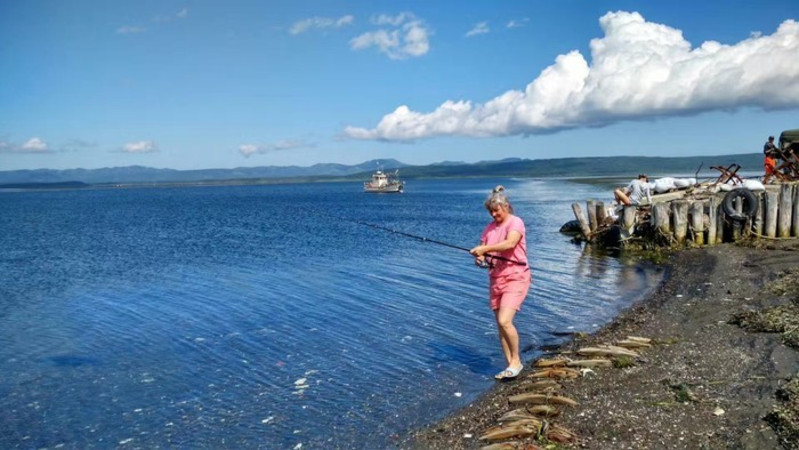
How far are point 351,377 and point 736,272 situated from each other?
39.7 ft

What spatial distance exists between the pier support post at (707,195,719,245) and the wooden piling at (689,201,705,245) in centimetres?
20

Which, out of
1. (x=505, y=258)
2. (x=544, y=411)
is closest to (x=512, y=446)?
(x=544, y=411)

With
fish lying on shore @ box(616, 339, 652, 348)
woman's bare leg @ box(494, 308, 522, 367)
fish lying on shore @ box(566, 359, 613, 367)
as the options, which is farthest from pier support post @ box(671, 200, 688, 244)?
woman's bare leg @ box(494, 308, 522, 367)

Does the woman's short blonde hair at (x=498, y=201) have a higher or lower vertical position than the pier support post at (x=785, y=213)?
higher

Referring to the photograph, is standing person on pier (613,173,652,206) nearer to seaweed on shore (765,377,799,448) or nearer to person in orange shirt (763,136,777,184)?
person in orange shirt (763,136,777,184)

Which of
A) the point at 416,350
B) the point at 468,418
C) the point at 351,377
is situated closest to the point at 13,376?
the point at 351,377

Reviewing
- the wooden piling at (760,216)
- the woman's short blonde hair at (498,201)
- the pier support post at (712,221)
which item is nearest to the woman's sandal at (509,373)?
the woman's short blonde hair at (498,201)

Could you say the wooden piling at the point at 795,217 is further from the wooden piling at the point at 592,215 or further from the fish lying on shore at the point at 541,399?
the fish lying on shore at the point at 541,399

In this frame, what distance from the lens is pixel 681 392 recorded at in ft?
25.6

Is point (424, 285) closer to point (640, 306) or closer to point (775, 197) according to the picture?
point (640, 306)

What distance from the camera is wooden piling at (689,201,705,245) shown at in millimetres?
22422

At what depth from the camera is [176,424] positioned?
8.95 metres

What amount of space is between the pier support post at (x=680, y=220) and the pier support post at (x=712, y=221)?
2.61 feet

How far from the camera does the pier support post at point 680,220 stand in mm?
22562
